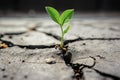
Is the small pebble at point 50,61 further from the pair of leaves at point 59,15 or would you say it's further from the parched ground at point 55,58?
the pair of leaves at point 59,15

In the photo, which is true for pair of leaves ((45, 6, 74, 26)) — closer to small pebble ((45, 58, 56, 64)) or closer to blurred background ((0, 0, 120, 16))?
small pebble ((45, 58, 56, 64))

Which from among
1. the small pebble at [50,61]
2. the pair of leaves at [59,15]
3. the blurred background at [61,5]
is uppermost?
the blurred background at [61,5]

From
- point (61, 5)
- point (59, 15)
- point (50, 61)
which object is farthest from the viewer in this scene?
point (61, 5)

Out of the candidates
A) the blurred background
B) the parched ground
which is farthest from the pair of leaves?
the blurred background

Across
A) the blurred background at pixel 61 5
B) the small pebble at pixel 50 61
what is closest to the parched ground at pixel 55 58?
the small pebble at pixel 50 61

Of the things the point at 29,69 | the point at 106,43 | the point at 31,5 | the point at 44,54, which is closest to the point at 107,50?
the point at 106,43

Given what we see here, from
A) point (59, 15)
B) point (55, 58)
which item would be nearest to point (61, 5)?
point (59, 15)

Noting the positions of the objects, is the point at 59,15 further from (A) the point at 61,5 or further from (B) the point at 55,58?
(A) the point at 61,5

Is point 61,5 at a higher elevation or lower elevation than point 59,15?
higher

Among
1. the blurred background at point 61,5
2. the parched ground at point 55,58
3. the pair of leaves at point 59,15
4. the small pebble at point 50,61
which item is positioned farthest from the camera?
the blurred background at point 61,5

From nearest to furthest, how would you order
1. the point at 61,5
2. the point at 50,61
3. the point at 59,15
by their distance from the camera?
1. the point at 50,61
2. the point at 59,15
3. the point at 61,5
